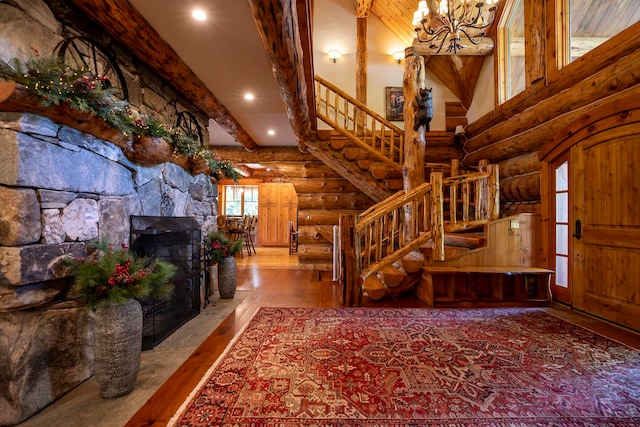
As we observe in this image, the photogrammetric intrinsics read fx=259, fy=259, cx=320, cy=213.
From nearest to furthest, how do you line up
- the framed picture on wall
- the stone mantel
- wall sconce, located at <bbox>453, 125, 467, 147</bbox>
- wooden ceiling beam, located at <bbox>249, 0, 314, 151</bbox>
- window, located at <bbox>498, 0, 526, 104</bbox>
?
the stone mantel
wooden ceiling beam, located at <bbox>249, 0, 314, 151</bbox>
window, located at <bbox>498, 0, 526, 104</bbox>
wall sconce, located at <bbox>453, 125, 467, 147</bbox>
the framed picture on wall

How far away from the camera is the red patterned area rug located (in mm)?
1476

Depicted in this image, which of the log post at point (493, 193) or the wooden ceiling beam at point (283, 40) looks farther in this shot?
the log post at point (493, 193)

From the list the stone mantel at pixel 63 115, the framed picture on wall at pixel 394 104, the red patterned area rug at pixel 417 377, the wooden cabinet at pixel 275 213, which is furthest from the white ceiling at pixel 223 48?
the wooden cabinet at pixel 275 213

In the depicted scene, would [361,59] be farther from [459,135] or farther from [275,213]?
[275,213]

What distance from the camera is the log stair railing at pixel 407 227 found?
3297 mm

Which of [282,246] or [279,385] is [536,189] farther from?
[282,246]

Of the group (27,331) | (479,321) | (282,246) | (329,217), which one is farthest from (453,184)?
(282,246)

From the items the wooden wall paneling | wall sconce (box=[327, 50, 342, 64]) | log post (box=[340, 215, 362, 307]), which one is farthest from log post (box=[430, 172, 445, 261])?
wall sconce (box=[327, 50, 342, 64])

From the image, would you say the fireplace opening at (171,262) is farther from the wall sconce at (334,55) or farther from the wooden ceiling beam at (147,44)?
the wall sconce at (334,55)

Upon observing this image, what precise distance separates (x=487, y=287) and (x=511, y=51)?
438 cm

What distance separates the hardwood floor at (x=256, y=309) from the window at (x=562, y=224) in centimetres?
44

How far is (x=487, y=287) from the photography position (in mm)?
3359

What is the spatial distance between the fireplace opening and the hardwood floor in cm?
44

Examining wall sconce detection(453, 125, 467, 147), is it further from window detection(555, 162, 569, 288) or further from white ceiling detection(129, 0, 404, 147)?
window detection(555, 162, 569, 288)
